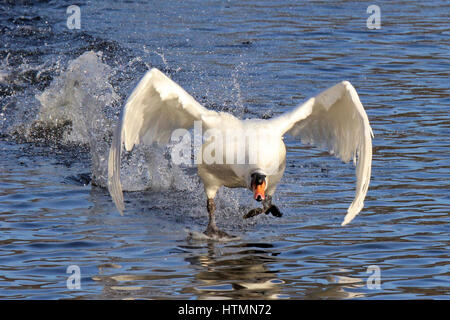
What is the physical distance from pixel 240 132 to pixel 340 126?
1.28 meters

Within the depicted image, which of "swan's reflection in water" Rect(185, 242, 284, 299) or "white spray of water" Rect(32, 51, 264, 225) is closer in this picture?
"swan's reflection in water" Rect(185, 242, 284, 299)

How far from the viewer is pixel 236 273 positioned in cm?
757

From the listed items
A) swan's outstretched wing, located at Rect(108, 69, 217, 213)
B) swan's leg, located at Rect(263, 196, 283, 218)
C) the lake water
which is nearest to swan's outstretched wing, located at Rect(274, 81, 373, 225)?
the lake water

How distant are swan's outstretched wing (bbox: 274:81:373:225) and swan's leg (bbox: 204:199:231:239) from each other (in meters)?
1.05

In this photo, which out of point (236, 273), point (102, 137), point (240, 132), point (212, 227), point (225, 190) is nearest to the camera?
point (236, 273)

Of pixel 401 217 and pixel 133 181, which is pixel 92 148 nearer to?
pixel 133 181

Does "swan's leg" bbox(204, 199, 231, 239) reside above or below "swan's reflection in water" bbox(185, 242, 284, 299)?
above

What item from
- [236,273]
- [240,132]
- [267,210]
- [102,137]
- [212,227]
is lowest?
[236,273]

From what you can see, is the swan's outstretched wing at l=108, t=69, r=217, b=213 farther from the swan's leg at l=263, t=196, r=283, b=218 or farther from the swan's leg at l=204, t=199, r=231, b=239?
the swan's leg at l=263, t=196, r=283, b=218

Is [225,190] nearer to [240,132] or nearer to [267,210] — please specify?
[267,210]

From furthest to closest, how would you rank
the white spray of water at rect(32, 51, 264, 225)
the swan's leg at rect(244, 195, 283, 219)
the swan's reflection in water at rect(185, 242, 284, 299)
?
the white spray of water at rect(32, 51, 264, 225)
the swan's leg at rect(244, 195, 283, 219)
the swan's reflection in water at rect(185, 242, 284, 299)

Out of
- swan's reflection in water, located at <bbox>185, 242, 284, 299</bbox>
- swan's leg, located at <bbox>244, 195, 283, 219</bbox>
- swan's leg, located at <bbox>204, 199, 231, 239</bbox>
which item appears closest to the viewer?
swan's reflection in water, located at <bbox>185, 242, 284, 299</bbox>

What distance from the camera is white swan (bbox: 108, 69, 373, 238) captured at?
8.17m

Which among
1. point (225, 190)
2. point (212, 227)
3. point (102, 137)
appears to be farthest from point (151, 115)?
point (102, 137)
